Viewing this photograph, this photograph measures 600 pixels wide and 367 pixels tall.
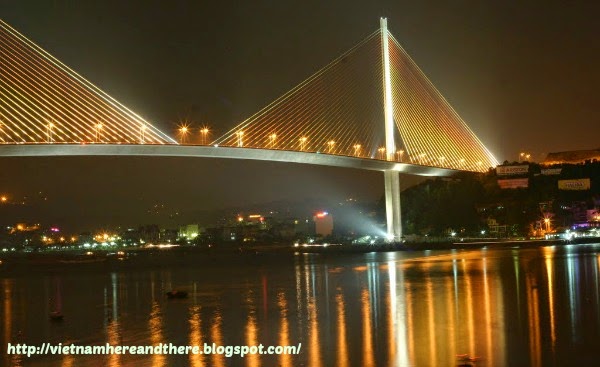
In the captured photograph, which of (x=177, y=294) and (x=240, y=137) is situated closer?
(x=177, y=294)

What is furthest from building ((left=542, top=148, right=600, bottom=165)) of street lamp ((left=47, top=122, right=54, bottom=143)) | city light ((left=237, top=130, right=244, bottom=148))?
street lamp ((left=47, top=122, right=54, bottom=143))

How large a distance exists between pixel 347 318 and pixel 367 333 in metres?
1.71

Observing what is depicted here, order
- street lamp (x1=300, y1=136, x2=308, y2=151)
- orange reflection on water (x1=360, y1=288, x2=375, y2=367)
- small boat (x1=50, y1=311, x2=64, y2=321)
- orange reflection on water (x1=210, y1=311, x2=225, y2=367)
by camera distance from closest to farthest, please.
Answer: orange reflection on water (x1=360, y1=288, x2=375, y2=367) < orange reflection on water (x1=210, y1=311, x2=225, y2=367) < small boat (x1=50, y1=311, x2=64, y2=321) < street lamp (x1=300, y1=136, x2=308, y2=151)

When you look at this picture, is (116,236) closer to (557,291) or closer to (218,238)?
(218,238)

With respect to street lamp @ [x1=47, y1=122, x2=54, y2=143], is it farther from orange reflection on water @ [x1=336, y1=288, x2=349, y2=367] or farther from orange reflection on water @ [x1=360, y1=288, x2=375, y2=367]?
orange reflection on water @ [x1=360, y1=288, x2=375, y2=367]

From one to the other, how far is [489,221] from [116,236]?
2991 inches

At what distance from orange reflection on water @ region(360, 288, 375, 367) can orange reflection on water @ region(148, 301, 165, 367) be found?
8.25 ft

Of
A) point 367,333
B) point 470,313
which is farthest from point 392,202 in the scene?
point 367,333

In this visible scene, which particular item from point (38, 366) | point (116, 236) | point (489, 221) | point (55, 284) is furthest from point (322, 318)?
point (116, 236)

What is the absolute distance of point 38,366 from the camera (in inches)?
367

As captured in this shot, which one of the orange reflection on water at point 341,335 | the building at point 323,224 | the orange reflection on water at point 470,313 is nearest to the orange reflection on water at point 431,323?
the orange reflection on water at point 470,313

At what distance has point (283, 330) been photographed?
1148 cm

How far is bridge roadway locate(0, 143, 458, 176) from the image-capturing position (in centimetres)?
2712

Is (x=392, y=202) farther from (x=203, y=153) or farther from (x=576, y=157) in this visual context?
(x=576, y=157)
